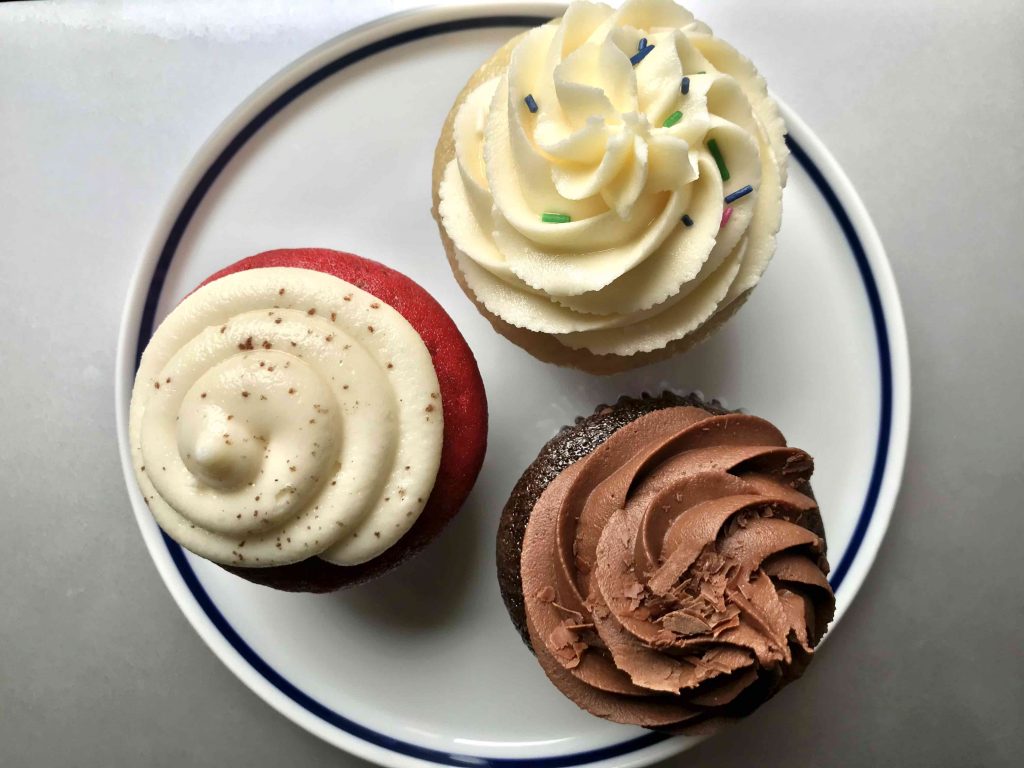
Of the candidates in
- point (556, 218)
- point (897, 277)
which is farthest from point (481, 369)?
point (897, 277)

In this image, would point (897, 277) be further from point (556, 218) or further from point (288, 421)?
point (288, 421)

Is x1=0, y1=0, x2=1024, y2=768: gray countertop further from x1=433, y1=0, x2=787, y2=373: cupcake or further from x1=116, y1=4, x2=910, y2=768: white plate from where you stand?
x1=433, y1=0, x2=787, y2=373: cupcake

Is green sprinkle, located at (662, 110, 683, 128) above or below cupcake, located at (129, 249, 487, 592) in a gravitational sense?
above

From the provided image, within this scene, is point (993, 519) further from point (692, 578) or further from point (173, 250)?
point (173, 250)

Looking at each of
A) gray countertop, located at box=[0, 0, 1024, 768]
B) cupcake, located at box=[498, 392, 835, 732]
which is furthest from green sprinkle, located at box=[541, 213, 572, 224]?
gray countertop, located at box=[0, 0, 1024, 768]

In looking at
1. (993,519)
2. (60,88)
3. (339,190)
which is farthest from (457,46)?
(993,519)
